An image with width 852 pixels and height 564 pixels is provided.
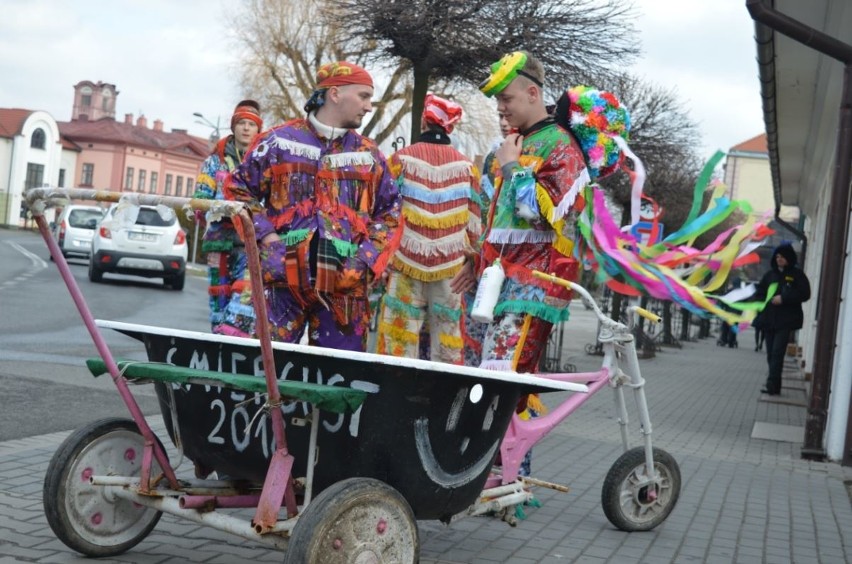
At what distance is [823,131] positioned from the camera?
16.8 m

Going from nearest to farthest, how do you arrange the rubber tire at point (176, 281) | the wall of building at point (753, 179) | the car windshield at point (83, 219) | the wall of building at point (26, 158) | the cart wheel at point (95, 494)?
the cart wheel at point (95, 494), the rubber tire at point (176, 281), the car windshield at point (83, 219), the wall of building at point (753, 179), the wall of building at point (26, 158)

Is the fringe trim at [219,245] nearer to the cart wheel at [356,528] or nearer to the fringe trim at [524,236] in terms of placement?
the fringe trim at [524,236]

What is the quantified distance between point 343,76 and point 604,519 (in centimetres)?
246

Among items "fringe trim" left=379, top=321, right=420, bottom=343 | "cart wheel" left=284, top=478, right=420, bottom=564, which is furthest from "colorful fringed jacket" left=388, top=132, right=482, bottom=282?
"cart wheel" left=284, top=478, right=420, bottom=564

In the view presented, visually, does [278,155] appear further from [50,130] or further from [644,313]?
[50,130]

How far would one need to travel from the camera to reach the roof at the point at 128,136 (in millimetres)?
102125

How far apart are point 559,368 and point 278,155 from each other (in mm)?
10707

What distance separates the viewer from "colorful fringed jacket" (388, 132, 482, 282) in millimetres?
7371

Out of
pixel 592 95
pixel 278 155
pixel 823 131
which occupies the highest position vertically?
pixel 823 131

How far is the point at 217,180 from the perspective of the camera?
7.52 m

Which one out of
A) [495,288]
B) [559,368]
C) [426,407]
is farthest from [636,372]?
[559,368]

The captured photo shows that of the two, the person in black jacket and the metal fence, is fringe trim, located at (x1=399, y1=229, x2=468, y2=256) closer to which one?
the metal fence

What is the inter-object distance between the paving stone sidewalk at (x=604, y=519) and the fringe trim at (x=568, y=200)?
1.40 meters

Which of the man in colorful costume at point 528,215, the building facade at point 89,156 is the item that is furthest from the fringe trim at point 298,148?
the building facade at point 89,156
